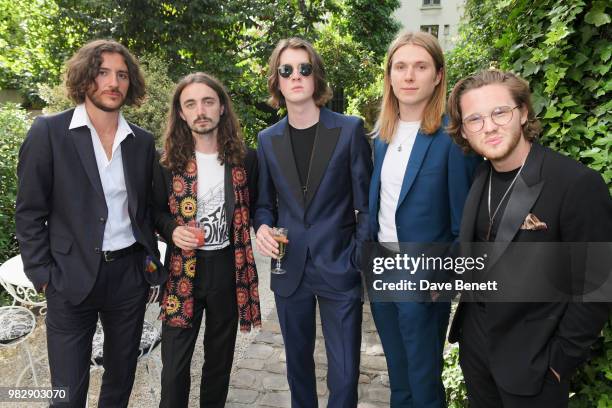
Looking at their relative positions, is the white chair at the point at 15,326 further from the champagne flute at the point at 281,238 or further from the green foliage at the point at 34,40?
the green foliage at the point at 34,40

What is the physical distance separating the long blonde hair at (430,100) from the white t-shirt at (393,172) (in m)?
0.06

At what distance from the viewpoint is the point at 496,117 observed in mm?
2154

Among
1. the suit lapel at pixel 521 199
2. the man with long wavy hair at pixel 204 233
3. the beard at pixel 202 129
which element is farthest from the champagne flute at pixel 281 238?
the suit lapel at pixel 521 199

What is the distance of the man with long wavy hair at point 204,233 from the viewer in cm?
303

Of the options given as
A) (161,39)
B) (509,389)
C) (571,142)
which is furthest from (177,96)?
(161,39)

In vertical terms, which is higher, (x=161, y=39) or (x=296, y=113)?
(x=161, y=39)

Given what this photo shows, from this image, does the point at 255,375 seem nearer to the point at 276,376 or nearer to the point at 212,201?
the point at 276,376

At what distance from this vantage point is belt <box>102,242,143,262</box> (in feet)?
9.23

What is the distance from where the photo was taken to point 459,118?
7.72ft

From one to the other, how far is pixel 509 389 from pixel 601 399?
57 cm

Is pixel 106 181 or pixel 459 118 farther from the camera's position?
pixel 106 181

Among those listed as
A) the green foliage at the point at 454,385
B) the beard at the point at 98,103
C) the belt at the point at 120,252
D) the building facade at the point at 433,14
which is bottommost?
the green foliage at the point at 454,385

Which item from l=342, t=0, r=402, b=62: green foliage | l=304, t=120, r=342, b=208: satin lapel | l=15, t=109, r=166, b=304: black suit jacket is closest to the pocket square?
l=304, t=120, r=342, b=208: satin lapel

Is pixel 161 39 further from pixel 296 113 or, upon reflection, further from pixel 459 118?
pixel 459 118
